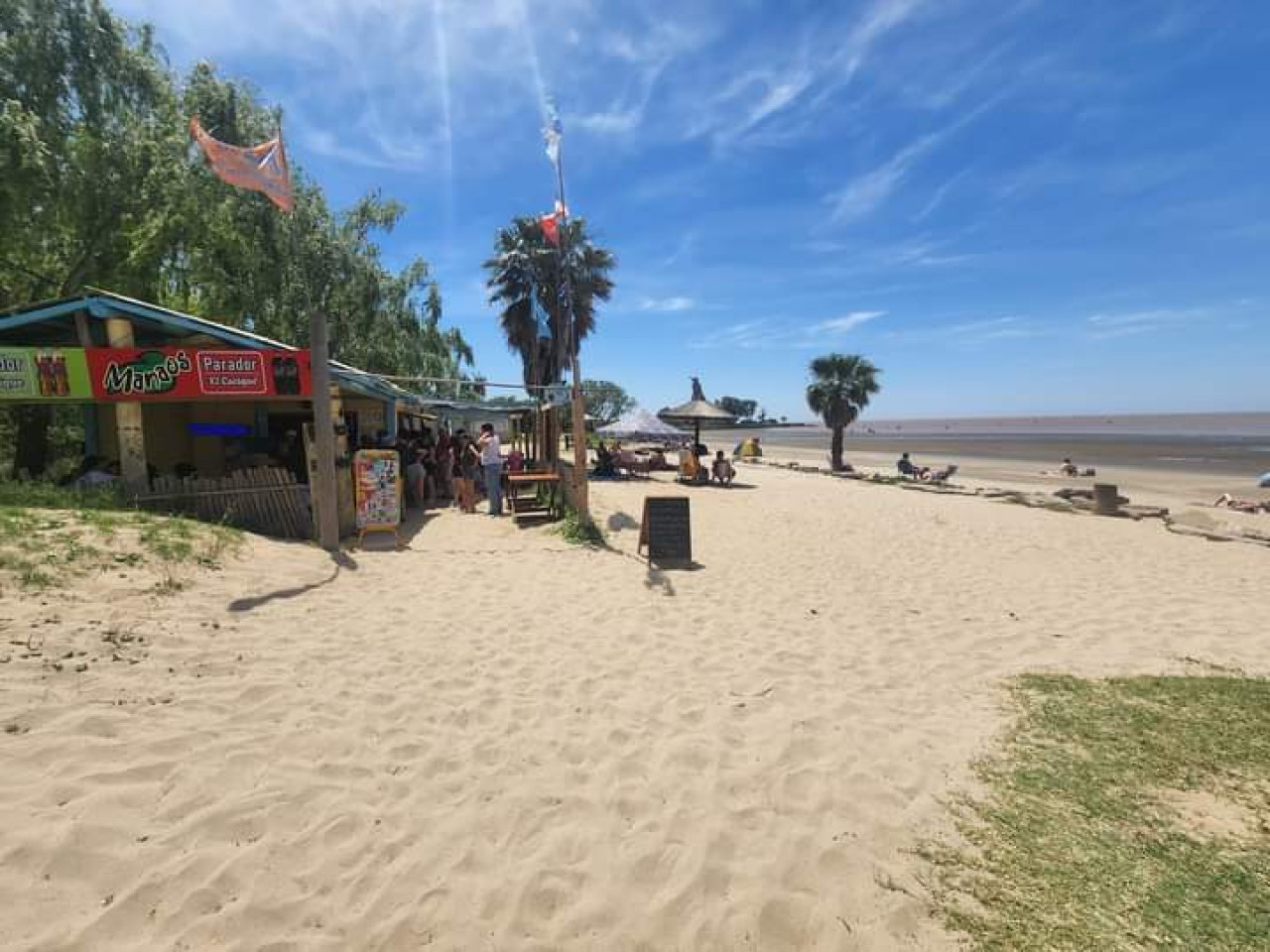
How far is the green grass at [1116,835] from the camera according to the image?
2215mm

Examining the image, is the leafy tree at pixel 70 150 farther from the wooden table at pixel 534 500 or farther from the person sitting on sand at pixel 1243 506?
the person sitting on sand at pixel 1243 506

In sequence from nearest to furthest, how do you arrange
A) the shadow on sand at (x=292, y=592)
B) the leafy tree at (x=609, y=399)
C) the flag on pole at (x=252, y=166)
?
the shadow on sand at (x=292, y=592) < the flag on pole at (x=252, y=166) < the leafy tree at (x=609, y=399)

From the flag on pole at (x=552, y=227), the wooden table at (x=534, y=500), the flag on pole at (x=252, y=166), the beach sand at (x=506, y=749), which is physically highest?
the flag on pole at (x=252, y=166)

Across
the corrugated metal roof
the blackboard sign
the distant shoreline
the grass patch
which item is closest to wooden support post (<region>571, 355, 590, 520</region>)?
the grass patch

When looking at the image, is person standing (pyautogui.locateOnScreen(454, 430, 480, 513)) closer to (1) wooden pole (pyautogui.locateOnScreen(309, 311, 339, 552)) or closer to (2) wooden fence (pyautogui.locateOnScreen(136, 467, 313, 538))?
(2) wooden fence (pyautogui.locateOnScreen(136, 467, 313, 538))

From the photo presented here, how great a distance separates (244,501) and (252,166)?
6675 mm

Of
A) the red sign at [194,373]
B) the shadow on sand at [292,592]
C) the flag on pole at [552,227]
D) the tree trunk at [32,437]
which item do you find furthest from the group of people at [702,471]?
the tree trunk at [32,437]

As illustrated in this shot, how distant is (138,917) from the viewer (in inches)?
80.7

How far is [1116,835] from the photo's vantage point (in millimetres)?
2734

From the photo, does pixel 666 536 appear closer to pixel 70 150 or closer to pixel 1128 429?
pixel 70 150

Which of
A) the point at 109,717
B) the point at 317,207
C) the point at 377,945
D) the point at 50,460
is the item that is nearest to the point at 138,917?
the point at 377,945

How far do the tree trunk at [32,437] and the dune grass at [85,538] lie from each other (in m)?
6.03

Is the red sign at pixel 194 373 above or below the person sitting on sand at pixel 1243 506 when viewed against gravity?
above

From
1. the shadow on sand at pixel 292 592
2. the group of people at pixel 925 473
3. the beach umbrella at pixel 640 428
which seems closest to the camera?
the shadow on sand at pixel 292 592
